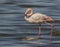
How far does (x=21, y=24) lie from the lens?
393 inches

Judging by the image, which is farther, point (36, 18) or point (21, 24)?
point (21, 24)

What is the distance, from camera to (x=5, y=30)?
9.48m

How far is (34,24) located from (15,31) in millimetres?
477

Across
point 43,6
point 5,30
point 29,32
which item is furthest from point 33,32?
point 43,6

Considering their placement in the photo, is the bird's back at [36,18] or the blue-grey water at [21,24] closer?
the blue-grey water at [21,24]

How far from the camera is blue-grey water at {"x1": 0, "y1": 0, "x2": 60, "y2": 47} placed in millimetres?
8594

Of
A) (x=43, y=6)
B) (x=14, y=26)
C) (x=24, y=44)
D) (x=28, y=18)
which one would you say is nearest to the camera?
(x=24, y=44)

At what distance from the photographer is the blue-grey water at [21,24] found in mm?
8594

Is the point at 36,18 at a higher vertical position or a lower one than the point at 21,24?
higher

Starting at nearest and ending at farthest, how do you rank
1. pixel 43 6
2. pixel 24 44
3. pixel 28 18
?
1. pixel 24 44
2. pixel 28 18
3. pixel 43 6

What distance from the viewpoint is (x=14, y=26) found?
32.2 feet

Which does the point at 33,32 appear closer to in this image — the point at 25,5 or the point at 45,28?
the point at 45,28

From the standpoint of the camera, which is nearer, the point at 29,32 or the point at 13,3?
the point at 29,32

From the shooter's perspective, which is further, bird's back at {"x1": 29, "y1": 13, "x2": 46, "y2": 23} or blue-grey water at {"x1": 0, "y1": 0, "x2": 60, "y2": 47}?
bird's back at {"x1": 29, "y1": 13, "x2": 46, "y2": 23}
